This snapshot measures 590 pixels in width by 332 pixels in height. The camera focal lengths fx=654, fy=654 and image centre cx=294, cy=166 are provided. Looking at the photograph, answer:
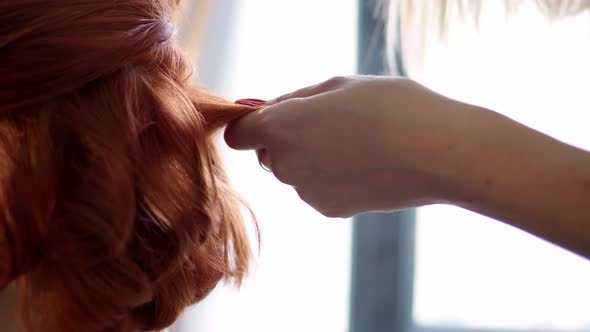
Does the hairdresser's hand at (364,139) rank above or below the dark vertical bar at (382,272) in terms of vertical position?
above

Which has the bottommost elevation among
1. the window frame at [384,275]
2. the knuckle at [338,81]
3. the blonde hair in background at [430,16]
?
the window frame at [384,275]

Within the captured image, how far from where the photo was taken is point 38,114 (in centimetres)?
59

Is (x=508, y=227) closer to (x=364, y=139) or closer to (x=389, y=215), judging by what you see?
(x=389, y=215)

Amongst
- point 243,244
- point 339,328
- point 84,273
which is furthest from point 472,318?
point 84,273

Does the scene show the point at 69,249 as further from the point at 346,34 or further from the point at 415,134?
the point at 346,34

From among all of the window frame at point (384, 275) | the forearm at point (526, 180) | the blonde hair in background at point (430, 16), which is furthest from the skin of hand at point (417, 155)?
the window frame at point (384, 275)

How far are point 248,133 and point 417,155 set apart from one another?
18 cm

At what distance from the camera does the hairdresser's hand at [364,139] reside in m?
0.63

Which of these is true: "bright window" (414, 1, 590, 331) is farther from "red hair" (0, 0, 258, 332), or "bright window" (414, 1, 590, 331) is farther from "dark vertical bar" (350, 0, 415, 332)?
"red hair" (0, 0, 258, 332)

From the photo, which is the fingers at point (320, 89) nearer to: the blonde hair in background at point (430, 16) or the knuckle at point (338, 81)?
the knuckle at point (338, 81)

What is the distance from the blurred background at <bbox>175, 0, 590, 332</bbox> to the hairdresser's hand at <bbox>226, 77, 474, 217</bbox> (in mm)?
613

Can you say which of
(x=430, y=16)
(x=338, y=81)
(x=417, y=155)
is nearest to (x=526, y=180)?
(x=417, y=155)

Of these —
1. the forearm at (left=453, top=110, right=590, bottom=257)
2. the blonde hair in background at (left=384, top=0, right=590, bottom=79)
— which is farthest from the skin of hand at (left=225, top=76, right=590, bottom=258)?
the blonde hair in background at (left=384, top=0, right=590, bottom=79)

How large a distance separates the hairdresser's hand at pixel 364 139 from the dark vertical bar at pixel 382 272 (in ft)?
2.55
